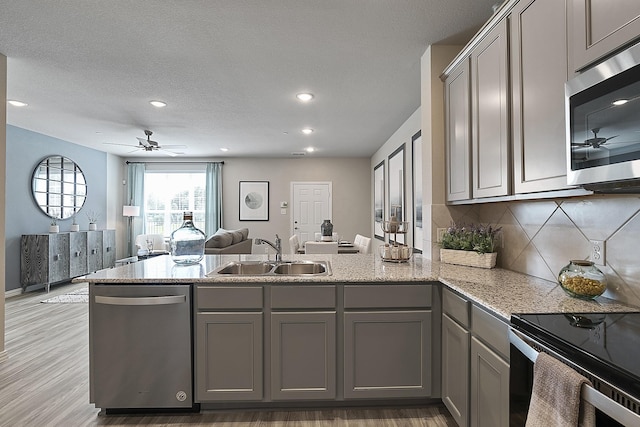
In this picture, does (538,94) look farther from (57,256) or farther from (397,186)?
(57,256)

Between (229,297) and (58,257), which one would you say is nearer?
(229,297)

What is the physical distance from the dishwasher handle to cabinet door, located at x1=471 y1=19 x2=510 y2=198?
1935 mm

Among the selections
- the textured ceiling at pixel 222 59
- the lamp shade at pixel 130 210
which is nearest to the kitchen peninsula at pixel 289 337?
the textured ceiling at pixel 222 59

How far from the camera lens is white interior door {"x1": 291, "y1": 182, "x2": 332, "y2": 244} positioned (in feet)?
26.8

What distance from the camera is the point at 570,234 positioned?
1.74 meters

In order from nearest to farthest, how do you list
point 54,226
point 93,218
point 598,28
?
point 598,28, point 54,226, point 93,218

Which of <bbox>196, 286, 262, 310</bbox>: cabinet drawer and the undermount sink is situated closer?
<bbox>196, 286, 262, 310</bbox>: cabinet drawer

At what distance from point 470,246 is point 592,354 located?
150 cm

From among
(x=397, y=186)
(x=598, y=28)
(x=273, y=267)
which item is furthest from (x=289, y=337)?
(x=397, y=186)

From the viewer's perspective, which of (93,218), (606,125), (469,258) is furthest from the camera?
(93,218)

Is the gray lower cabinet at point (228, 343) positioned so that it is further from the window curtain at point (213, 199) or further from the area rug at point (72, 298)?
the window curtain at point (213, 199)

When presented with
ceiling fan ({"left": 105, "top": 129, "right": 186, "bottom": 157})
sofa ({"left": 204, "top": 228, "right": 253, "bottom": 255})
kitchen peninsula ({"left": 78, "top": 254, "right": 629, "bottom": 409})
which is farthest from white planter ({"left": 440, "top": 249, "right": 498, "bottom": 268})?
ceiling fan ({"left": 105, "top": 129, "right": 186, "bottom": 157})

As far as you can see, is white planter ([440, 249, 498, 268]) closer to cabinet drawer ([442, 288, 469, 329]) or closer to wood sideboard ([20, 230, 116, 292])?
cabinet drawer ([442, 288, 469, 329])

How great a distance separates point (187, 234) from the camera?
102 inches
